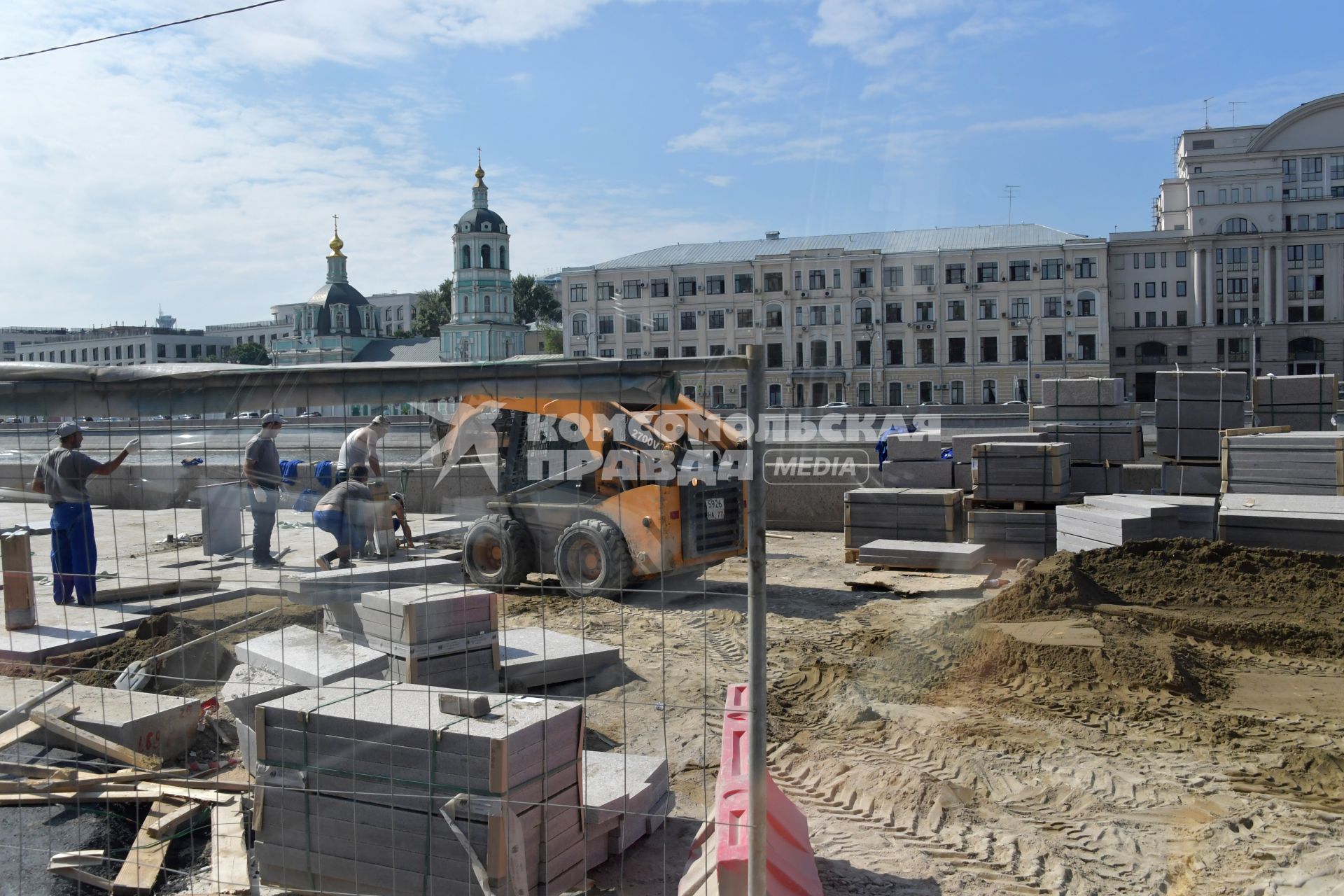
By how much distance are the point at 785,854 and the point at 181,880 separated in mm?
2535

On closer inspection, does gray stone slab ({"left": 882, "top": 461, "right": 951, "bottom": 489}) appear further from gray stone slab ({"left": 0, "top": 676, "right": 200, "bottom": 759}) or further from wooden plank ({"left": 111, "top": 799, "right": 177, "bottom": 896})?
wooden plank ({"left": 111, "top": 799, "right": 177, "bottom": 896})

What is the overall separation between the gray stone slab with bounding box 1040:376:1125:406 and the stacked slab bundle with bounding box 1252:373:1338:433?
1975 mm

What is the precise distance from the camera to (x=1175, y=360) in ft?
207

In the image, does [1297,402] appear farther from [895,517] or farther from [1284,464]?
[895,517]

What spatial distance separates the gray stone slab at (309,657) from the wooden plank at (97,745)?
2.58ft

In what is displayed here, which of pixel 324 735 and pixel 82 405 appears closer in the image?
pixel 324 735

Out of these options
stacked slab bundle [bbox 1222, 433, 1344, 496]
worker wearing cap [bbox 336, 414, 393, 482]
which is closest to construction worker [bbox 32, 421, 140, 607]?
worker wearing cap [bbox 336, 414, 393, 482]

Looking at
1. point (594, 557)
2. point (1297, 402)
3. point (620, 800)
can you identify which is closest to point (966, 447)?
point (1297, 402)

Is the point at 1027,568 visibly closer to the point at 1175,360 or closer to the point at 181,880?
the point at 181,880

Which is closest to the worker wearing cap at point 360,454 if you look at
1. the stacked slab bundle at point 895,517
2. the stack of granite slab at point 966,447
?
the stacked slab bundle at point 895,517

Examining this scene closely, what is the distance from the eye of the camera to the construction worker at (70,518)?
26.5 ft

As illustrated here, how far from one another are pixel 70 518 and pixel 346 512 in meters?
2.26

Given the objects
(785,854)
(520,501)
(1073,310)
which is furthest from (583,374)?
(1073,310)

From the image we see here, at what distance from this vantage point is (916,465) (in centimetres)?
1406
